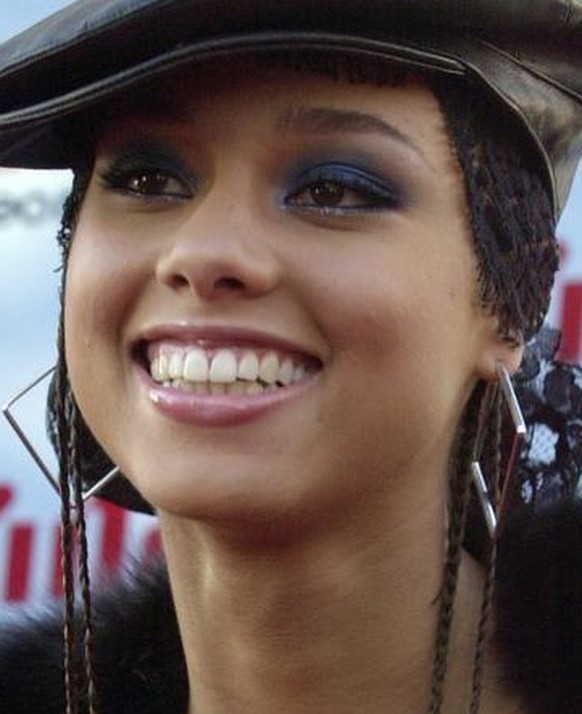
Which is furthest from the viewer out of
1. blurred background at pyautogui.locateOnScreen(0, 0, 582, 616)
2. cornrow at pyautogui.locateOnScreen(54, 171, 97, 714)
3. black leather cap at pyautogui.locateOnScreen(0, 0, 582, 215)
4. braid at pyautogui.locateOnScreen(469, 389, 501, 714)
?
blurred background at pyautogui.locateOnScreen(0, 0, 582, 616)

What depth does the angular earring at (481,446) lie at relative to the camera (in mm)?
1998

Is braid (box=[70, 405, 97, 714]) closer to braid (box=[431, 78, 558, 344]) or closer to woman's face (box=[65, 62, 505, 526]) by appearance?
woman's face (box=[65, 62, 505, 526])

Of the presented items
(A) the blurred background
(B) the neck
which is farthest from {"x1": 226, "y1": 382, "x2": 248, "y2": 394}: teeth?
(A) the blurred background

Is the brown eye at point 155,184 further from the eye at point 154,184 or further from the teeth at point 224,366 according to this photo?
the teeth at point 224,366

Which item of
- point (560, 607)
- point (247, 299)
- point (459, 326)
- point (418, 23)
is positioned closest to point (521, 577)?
point (560, 607)

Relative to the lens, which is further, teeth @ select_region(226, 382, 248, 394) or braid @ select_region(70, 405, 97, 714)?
braid @ select_region(70, 405, 97, 714)

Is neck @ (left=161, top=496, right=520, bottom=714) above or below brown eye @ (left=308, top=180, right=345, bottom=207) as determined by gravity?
below

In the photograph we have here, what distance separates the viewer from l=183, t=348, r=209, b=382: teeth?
6.06ft

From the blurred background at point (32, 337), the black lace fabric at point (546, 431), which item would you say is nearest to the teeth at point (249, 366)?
the black lace fabric at point (546, 431)

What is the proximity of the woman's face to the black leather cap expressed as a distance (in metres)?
0.06

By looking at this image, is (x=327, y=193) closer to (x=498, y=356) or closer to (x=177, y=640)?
(x=498, y=356)

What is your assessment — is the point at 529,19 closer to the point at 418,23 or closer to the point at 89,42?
the point at 418,23

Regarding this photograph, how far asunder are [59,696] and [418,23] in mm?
928

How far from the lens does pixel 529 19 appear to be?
6.19 feet
